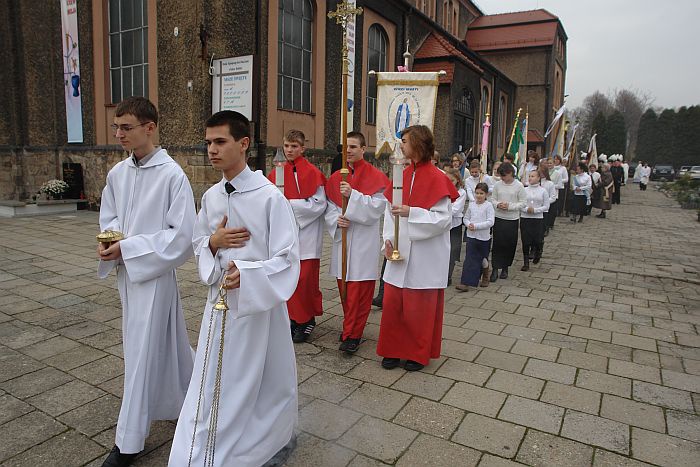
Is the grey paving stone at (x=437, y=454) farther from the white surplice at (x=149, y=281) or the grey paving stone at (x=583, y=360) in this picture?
the grey paving stone at (x=583, y=360)

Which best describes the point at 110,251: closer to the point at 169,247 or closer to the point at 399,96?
the point at 169,247

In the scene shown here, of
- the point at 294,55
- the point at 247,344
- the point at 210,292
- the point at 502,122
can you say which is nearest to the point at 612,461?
the point at 247,344

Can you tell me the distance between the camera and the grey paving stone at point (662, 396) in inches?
156

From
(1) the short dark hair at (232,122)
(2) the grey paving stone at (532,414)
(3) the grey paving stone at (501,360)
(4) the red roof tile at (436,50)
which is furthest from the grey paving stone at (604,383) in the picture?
(4) the red roof tile at (436,50)

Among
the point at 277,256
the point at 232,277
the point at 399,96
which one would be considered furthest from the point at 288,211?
the point at 399,96

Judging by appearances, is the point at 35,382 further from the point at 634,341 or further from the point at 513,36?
the point at 513,36

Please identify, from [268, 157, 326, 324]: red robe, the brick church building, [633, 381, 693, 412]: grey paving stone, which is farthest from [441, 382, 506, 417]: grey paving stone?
the brick church building

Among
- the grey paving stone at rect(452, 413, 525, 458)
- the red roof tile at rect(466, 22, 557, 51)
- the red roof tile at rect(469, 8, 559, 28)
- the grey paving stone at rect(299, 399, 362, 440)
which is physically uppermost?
the red roof tile at rect(469, 8, 559, 28)

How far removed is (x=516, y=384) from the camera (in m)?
4.23

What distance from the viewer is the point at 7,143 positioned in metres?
14.7

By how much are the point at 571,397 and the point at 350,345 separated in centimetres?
188

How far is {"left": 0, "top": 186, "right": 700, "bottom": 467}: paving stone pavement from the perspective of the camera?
3.23 m

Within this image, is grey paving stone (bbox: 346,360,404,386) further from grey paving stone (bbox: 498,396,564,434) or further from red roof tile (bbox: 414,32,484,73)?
red roof tile (bbox: 414,32,484,73)

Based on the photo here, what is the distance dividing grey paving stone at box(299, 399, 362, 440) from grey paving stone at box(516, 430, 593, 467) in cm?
110
